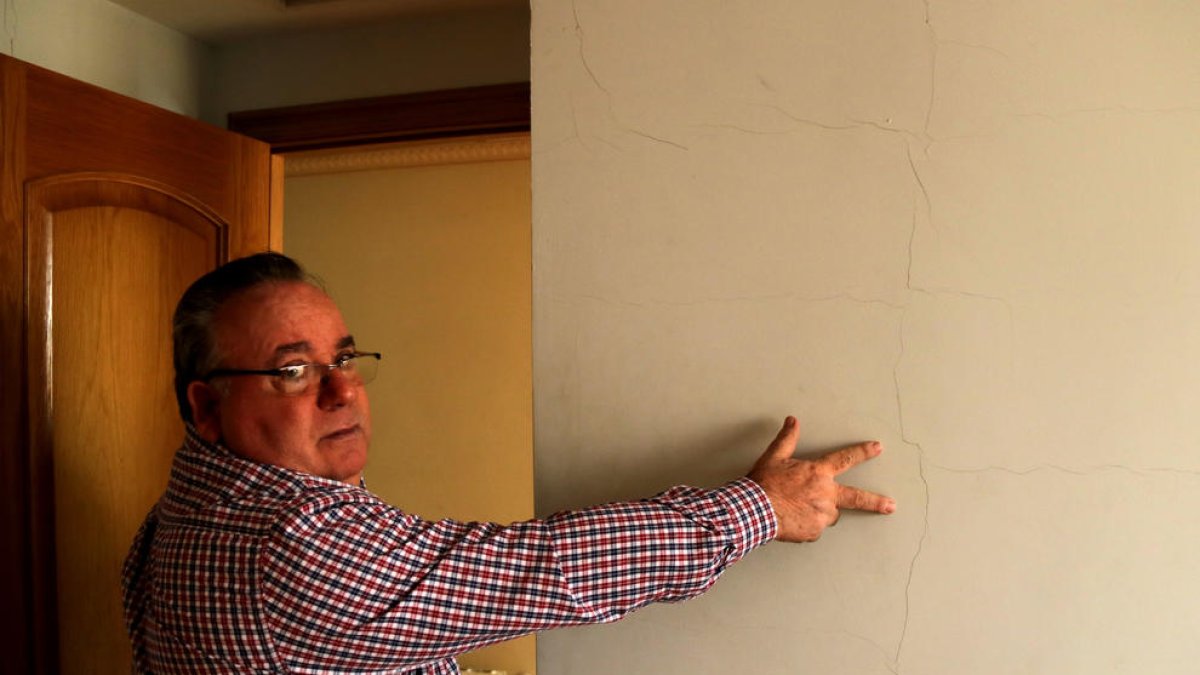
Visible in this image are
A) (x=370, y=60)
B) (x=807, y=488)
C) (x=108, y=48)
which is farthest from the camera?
(x=370, y=60)

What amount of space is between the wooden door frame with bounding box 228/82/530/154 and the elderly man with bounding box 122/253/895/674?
1306 mm

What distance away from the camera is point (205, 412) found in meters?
1.22

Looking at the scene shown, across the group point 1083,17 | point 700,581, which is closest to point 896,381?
point 700,581

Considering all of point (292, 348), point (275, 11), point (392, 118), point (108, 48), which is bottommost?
point (292, 348)

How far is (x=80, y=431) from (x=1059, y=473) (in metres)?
1.64

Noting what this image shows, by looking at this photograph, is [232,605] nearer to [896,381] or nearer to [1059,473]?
[896,381]

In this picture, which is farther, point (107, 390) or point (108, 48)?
point (108, 48)

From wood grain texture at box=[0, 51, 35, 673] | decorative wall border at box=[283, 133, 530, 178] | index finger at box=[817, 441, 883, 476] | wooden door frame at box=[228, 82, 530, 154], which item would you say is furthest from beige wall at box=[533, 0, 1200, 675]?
decorative wall border at box=[283, 133, 530, 178]

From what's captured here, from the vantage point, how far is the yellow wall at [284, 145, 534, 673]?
3.85 meters

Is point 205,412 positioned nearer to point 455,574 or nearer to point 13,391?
point 455,574

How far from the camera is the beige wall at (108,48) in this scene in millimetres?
2082

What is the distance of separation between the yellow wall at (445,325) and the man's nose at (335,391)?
2.57m

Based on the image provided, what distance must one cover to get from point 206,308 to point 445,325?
8.82ft

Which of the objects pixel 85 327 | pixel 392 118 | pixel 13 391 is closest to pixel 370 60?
pixel 392 118
